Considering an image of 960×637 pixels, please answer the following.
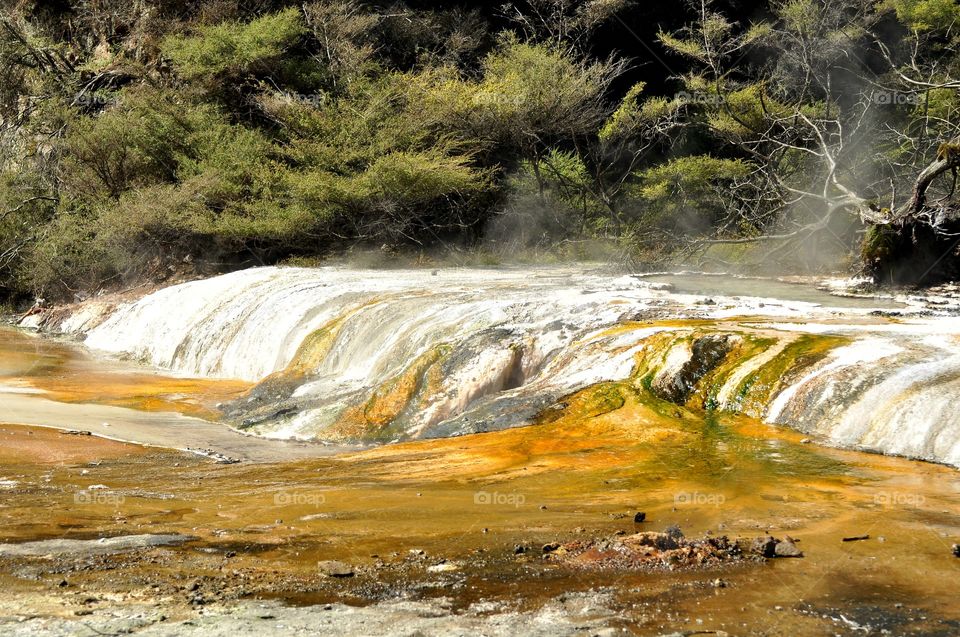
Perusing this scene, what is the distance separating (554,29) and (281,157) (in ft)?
29.4

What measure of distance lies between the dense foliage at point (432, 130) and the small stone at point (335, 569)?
51.9 ft

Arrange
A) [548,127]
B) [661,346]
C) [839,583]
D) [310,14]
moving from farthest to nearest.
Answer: [310,14], [548,127], [661,346], [839,583]

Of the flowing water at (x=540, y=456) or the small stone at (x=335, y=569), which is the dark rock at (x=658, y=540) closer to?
the flowing water at (x=540, y=456)

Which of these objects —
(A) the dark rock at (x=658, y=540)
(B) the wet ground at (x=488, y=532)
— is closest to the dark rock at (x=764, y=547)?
(B) the wet ground at (x=488, y=532)

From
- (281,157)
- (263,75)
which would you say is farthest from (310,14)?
(281,157)

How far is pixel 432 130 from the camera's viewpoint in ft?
79.7

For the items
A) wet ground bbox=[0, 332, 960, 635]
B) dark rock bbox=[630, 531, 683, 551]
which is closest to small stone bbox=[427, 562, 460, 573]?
wet ground bbox=[0, 332, 960, 635]

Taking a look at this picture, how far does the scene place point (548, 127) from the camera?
24.7 meters

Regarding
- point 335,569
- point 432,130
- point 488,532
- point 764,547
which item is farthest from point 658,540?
point 432,130

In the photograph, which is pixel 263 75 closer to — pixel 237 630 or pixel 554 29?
pixel 554 29

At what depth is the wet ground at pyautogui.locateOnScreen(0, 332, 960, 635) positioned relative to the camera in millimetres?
3768

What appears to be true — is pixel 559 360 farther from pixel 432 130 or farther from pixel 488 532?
pixel 432 130

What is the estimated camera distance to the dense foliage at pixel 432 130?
2220 centimetres

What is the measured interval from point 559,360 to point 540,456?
2798 millimetres
